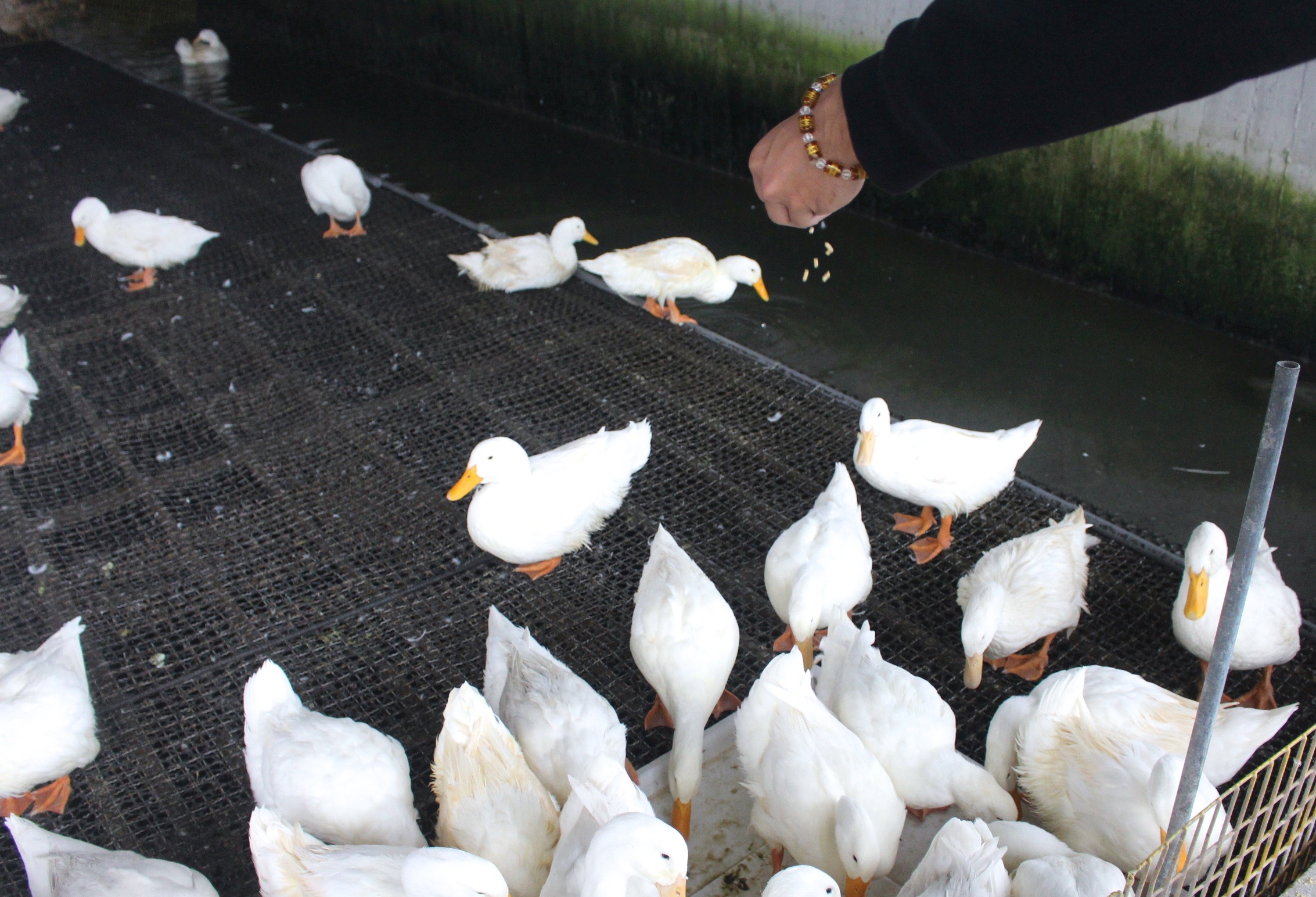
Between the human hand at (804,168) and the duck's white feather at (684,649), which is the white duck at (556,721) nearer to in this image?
the duck's white feather at (684,649)

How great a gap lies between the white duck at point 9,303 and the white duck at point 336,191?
1573 mm

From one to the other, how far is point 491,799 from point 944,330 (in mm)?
3982

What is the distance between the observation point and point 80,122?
7883 mm

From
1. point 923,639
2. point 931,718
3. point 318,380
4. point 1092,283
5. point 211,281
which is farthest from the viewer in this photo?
point 1092,283

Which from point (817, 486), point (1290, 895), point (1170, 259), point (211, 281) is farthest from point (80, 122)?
point (1290, 895)

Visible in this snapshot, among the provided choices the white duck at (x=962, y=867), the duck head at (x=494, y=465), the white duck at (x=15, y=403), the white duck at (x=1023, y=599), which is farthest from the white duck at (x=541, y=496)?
the white duck at (x=15, y=403)

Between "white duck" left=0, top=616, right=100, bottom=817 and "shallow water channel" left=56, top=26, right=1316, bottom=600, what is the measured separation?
11.1 feet

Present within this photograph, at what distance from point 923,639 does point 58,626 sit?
2625 mm

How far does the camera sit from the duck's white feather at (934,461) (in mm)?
3271

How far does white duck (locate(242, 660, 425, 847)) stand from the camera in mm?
2219

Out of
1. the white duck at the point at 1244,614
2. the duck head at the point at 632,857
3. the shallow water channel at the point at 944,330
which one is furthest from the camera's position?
the shallow water channel at the point at 944,330

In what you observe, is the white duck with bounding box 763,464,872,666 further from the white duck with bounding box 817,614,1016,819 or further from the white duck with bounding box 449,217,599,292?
the white duck with bounding box 449,217,599,292

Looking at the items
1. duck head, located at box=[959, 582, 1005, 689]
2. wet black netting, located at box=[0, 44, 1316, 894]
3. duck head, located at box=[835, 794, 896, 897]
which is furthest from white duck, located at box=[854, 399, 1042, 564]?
duck head, located at box=[835, 794, 896, 897]

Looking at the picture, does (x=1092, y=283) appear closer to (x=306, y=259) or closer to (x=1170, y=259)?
(x=1170, y=259)
